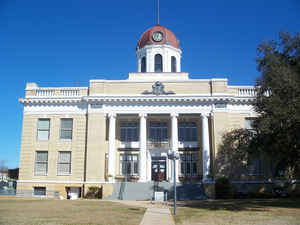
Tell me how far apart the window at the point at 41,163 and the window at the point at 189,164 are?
1428cm

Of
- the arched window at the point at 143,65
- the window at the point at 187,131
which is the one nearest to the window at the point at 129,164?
the window at the point at 187,131

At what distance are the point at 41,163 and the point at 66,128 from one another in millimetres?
4425

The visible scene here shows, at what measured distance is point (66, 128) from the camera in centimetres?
3391

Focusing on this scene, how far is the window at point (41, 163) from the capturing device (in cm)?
3316

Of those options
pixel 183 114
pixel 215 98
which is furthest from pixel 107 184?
pixel 215 98

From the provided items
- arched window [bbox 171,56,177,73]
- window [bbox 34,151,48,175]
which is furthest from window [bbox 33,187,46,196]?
arched window [bbox 171,56,177,73]

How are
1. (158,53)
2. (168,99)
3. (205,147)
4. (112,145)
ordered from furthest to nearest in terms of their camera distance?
(158,53)
(168,99)
(112,145)
(205,147)

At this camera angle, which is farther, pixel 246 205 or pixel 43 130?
pixel 43 130

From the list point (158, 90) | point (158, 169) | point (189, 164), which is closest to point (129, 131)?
point (158, 169)

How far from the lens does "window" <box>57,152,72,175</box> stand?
32.9 metres

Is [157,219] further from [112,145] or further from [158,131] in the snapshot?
[158,131]

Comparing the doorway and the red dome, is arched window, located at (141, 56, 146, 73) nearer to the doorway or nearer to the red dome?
the red dome

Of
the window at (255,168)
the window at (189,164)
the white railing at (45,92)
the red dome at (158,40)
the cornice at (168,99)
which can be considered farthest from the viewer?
the red dome at (158,40)

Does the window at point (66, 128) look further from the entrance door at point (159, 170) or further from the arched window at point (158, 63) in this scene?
the arched window at point (158, 63)
